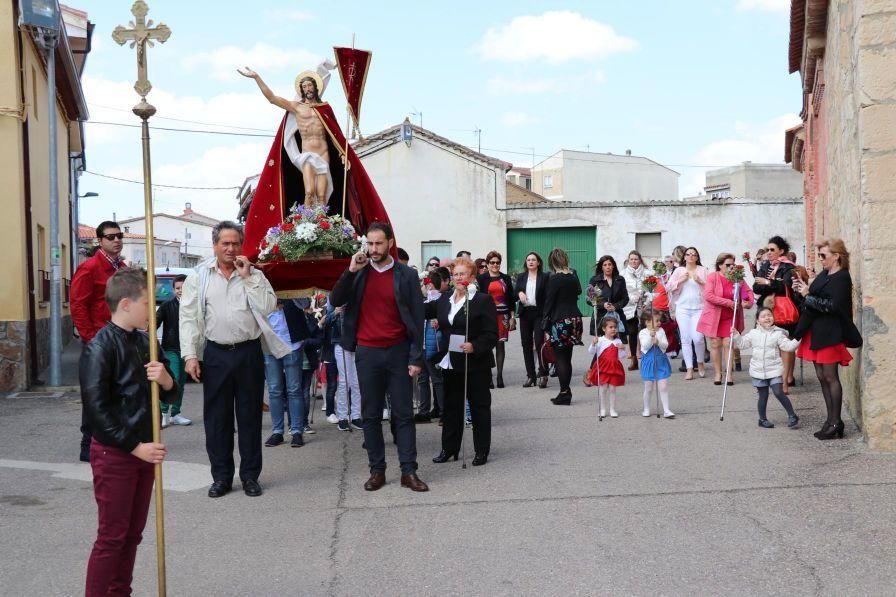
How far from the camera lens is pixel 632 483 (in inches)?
296

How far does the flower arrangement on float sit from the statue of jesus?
1.95 ft

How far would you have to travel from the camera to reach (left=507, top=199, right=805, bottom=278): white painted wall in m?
33.1

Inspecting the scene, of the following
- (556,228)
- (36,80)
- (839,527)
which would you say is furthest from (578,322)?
(556,228)

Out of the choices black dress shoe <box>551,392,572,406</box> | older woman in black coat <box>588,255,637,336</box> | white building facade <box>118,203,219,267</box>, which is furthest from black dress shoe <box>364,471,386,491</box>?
white building facade <box>118,203,219,267</box>

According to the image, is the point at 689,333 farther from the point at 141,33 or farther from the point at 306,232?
the point at 141,33

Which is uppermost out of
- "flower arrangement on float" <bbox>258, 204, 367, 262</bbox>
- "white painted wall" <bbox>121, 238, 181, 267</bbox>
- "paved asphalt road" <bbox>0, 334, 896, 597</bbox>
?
"white painted wall" <bbox>121, 238, 181, 267</bbox>

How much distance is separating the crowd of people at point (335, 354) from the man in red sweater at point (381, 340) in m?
0.01

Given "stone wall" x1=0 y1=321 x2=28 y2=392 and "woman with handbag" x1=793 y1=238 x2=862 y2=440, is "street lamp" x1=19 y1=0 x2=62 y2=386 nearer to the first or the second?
"stone wall" x1=0 y1=321 x2=28 y2=392

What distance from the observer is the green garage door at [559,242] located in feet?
110

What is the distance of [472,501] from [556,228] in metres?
27.2

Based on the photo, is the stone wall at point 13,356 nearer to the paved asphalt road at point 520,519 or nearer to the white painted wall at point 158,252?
the paved asphalt road at point 520,519

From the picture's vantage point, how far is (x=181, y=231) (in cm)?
8325

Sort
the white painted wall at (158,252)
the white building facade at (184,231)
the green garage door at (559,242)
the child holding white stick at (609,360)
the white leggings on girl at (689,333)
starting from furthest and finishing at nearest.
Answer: the white building facade at (184,231), the white painted wall at (158,252), the green garage door at (559,242), the white leggings on girl at (689,333), the child holding white stick at (609,360)

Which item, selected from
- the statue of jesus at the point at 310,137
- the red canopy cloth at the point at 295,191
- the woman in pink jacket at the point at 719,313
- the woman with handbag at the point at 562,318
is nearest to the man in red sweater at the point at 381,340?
the red canopy cloth at the point at 295,191
